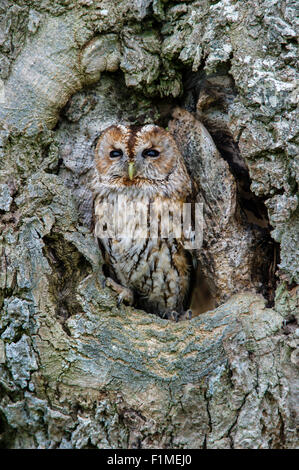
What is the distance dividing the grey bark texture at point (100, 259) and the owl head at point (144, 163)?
0.14 meters

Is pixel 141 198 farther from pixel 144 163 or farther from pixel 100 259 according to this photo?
pixel 100 259

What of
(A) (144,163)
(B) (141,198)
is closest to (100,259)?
(B) (141,198)

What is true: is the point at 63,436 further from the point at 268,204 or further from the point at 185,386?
the point at 268,204

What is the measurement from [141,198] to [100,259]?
0.49 metres

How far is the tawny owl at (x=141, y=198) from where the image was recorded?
2670 mm

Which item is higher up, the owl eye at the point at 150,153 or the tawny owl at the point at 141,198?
Answer: the owl eye at the point at 150,153

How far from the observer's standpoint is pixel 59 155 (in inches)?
105

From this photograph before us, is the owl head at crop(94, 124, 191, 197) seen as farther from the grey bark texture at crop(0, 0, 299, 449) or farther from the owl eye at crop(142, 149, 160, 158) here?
the grey bark texture at crop(0, 0, 299, 449)

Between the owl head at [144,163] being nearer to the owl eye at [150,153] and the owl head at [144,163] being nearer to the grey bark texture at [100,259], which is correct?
the owl eye at [150,153]

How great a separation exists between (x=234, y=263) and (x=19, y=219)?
1.11 meters

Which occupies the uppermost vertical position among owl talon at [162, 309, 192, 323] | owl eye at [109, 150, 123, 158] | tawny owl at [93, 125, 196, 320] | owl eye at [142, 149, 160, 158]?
owl eye at [142, 149, 160, 158]

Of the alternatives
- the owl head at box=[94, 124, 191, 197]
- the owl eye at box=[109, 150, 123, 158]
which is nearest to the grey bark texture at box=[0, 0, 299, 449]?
the owl head at box=[94, 124, 191, 197]

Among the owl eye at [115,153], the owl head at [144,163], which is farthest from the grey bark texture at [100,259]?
the owl eye at [115,153]

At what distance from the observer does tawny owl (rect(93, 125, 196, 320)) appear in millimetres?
2670
